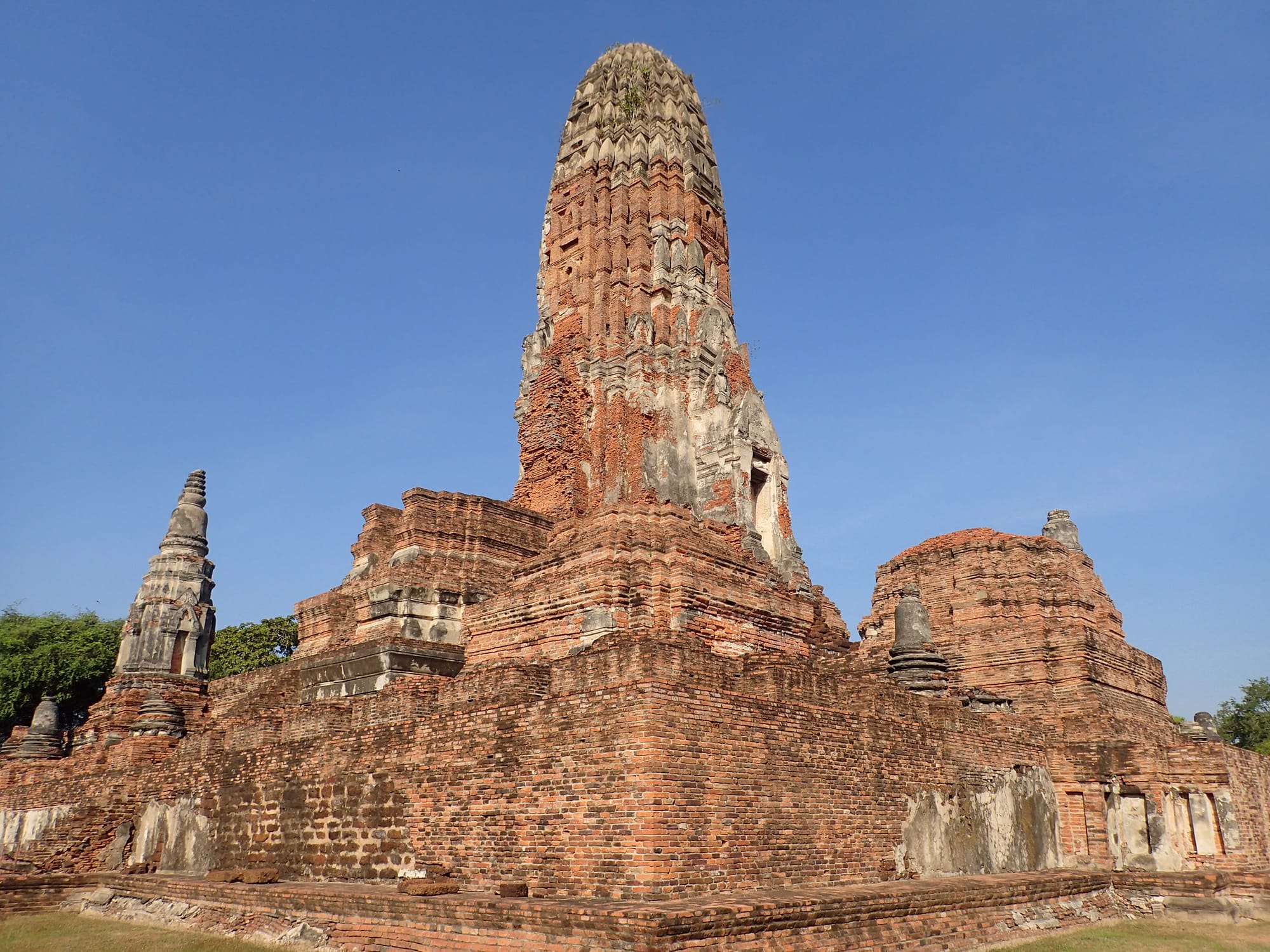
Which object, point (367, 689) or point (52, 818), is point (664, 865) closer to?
point (367, 689)

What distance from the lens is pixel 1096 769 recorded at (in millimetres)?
16781

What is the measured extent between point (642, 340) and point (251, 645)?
79.7 feet

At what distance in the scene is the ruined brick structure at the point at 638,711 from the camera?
10609 mm

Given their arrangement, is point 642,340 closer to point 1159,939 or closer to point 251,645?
point 1159,939

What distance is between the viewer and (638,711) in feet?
34.6

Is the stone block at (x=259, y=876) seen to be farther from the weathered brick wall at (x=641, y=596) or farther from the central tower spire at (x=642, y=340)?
the central tower spire at (x=642, y=340)

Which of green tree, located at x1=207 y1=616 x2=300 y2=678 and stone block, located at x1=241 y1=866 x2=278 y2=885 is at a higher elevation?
green tree, located at x1=207 y1=616 x2=300 y2=678

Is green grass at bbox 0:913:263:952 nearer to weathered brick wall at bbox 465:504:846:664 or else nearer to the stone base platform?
the stone base platform

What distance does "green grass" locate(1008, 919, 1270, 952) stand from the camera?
11891 mm

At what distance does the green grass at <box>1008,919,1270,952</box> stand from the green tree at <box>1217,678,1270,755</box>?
113 feet

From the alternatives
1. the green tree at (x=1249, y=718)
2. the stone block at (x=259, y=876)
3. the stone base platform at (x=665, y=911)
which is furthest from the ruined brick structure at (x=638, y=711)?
the green tree at (x=1249, y=718)

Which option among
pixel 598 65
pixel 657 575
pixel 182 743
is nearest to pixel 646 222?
pixel 598 65

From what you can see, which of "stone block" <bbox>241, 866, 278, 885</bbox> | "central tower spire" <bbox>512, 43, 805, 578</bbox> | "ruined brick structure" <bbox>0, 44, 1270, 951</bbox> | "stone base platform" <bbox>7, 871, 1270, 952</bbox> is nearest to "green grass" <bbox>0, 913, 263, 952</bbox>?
"stone base platform" <bbox>7, 871, 1270, 952</bbox>

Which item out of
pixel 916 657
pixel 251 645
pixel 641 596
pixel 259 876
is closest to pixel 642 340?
pixel 641 596
